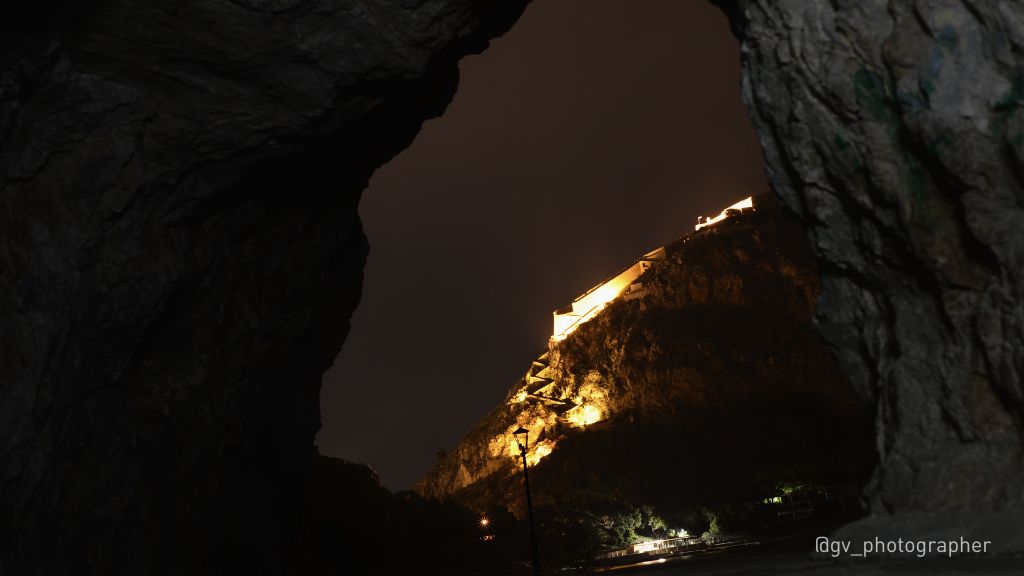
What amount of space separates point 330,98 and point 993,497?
1093 centimetres

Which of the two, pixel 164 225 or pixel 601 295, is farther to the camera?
pixel 601 295

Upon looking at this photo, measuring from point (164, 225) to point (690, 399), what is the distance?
8248 cm

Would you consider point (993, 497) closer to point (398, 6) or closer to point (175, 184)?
point (398, 6)

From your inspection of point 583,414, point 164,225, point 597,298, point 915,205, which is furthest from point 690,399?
point 915,205

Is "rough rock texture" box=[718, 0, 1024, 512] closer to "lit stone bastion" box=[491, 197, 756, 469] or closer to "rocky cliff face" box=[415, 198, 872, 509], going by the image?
"rocky cliff face" box=[415, 198, 872, 509]

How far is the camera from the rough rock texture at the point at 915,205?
8477 millimetres

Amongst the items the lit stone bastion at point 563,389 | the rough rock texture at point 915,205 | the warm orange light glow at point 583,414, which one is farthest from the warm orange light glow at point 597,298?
the rough rock texture at point 915,205

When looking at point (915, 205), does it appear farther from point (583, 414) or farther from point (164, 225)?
point (583, 414)

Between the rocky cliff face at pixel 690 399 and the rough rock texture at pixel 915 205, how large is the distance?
216ft

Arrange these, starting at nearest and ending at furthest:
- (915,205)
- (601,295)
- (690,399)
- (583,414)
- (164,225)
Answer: (915,205)
(164,225)
(690,399)
(583,414)
(601,295)

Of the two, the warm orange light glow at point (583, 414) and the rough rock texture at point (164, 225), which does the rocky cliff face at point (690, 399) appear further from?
the rough rock texture at point (164, 225)

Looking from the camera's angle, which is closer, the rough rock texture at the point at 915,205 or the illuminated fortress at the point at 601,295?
the rough rock texture at the point at 915,205

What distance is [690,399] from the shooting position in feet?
302

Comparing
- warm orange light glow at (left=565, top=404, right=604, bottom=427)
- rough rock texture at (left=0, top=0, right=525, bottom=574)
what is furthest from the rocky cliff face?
rough rock texture at (left=0, top=0, right=525, bottom=574)
